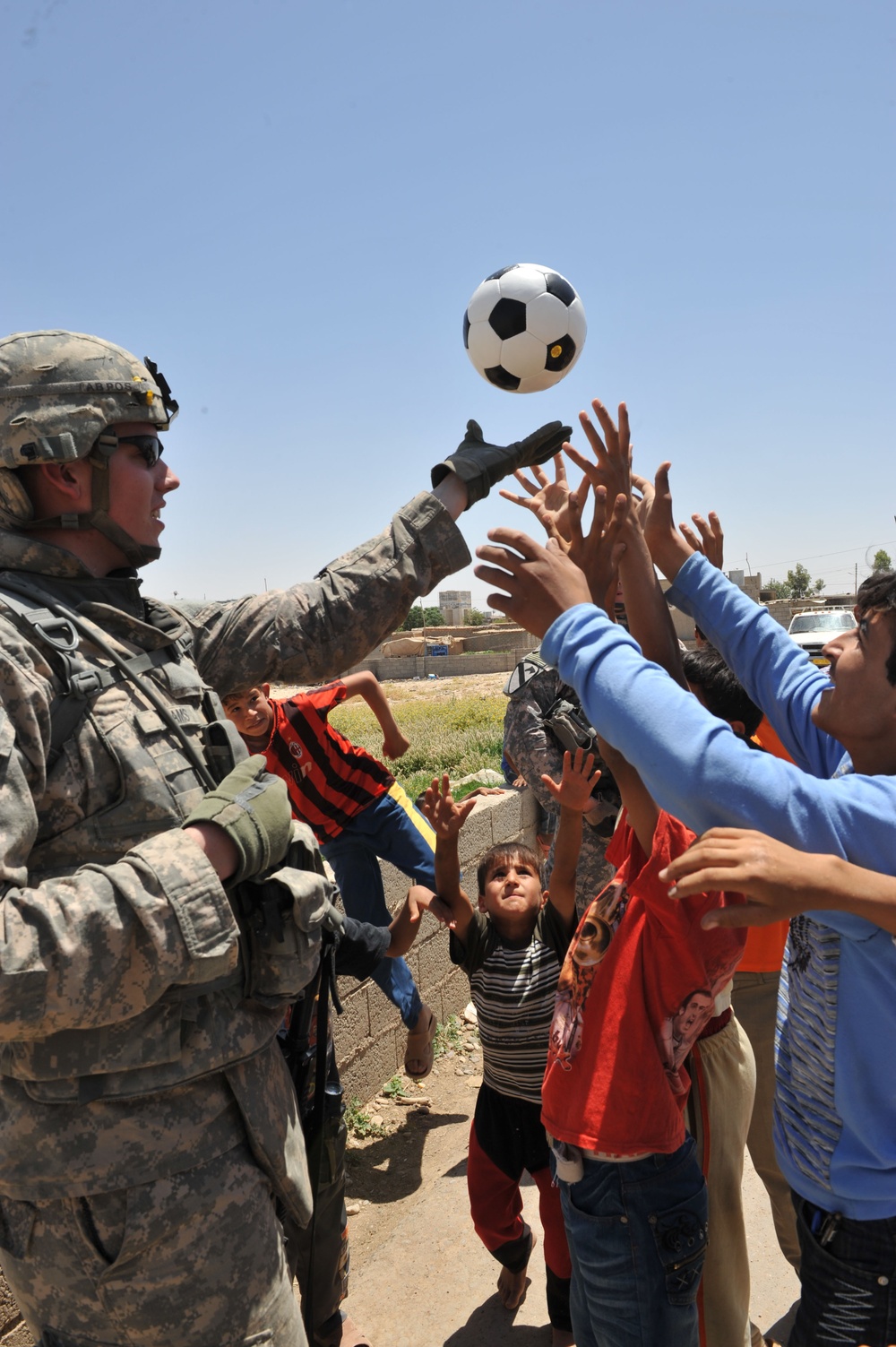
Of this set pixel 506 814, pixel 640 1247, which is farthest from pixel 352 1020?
pixel 640 1247

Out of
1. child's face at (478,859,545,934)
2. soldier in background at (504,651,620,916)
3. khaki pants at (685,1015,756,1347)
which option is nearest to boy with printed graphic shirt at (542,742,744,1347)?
khaki pants at (685,1015,756,1347)

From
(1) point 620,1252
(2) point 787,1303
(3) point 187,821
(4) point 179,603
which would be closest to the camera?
(3) point 187,821

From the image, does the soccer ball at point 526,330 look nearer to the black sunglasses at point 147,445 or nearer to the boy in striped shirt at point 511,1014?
the boy in striped shirt at point 511,1014

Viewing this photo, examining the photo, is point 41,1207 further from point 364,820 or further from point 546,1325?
point 364,820

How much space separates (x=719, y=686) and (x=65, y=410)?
7.27 feet

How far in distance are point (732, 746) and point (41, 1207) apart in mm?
1509

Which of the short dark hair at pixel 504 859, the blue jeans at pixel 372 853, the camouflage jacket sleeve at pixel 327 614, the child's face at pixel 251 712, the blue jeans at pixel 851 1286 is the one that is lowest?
the blue jeans at pixel 372 853

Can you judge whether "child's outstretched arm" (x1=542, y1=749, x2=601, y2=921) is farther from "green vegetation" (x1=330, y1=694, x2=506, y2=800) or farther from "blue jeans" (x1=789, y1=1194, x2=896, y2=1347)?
"green vegetation" (x1=330, y1=694, x2=506, y2=800)

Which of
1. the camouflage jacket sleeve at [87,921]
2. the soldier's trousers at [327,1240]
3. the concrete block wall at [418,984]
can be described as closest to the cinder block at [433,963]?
the concrete block wall at [418,984]

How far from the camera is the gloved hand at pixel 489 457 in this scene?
2.45m

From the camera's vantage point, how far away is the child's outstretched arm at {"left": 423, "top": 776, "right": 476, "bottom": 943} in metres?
3.04

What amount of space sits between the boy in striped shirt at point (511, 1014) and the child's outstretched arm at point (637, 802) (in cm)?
79

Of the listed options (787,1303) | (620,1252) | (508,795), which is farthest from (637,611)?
(508,795)

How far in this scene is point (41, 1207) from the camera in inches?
67.3
